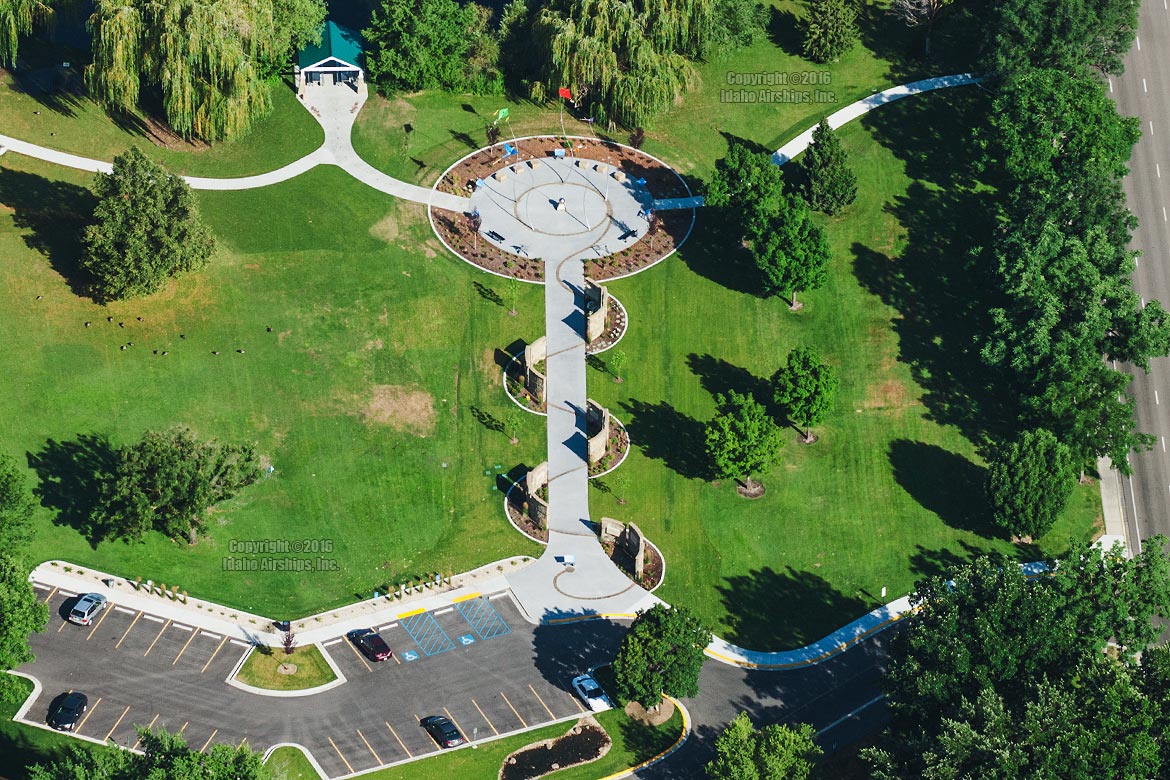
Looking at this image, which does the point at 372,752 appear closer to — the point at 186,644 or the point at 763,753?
the point at 186,644

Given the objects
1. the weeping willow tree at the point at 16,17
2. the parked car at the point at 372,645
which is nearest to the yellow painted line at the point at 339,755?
the parked car at the point at 372,645

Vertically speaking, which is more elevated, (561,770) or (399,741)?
(399,741)

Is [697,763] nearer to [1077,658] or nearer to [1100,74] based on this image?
[1077,658]

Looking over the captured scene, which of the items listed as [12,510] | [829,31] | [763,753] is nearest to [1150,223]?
[829,31]

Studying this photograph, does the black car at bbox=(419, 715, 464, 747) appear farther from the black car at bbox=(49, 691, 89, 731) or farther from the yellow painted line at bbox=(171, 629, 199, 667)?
the black car at bbox=(49, 691, 89, 731)

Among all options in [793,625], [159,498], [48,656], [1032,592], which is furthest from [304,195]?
[1032,592]

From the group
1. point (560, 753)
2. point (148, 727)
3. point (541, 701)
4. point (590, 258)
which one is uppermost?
point (590, 258)
